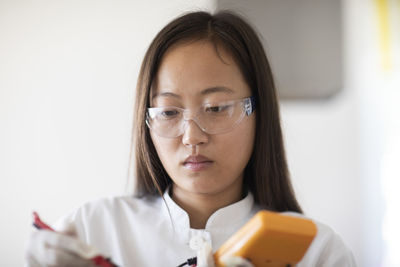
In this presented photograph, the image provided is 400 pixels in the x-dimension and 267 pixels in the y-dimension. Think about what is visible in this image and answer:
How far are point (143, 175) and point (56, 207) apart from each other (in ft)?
2.21

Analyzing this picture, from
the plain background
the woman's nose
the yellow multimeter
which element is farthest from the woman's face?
the plain background

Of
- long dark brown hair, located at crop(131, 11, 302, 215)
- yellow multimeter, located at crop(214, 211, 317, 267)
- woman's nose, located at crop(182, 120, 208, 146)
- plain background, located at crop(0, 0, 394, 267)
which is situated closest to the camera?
yellow multimeter, located at crop(214, 211, 317, 267)

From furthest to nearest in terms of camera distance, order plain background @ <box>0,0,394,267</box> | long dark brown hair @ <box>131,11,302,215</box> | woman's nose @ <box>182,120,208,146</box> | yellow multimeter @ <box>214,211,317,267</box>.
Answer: plain background @ <box>0,0,394,267</box> → long dark brown hair @ <box>131,11,302,215</box> → woman's nose @ <box>182,120,208,146</box> → yellow multimeter @ <box>214,211,317,267</box>

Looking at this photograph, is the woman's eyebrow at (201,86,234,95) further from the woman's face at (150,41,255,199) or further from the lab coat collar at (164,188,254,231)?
the lab coat collar at (164,188,254,231)

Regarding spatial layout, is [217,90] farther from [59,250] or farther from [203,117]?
[59,250]

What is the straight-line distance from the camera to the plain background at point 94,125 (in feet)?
5.29

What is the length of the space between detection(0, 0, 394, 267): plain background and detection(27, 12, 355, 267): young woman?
2.01ft

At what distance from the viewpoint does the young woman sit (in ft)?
3.05

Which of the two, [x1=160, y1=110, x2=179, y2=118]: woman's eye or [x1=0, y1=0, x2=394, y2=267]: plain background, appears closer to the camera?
[x1=160, y1=110, x2=179, y2=118]: woman's eye

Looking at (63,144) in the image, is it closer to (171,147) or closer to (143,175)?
(143,175)

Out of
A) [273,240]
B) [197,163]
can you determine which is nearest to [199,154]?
[197,163]

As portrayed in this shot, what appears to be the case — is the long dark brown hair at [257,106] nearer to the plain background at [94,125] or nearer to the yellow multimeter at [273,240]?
the yellow multimeter at [273,240]

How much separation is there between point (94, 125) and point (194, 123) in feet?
2.96

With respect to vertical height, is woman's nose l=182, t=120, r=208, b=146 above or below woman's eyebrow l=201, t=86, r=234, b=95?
below
